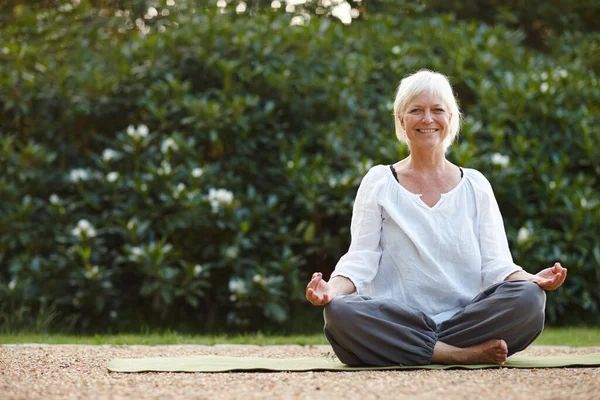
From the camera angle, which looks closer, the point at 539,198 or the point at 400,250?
the point at 400,250

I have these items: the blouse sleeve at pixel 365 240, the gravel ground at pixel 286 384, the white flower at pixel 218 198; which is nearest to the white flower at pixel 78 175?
the white flower at pixel 218 198

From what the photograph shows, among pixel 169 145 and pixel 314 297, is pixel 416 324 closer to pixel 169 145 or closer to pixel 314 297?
pixel 314 297

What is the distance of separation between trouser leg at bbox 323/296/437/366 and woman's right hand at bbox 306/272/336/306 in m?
0.06

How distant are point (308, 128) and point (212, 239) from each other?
1.13 meters

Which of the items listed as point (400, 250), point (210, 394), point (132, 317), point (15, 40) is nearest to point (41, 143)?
point (15, 40)

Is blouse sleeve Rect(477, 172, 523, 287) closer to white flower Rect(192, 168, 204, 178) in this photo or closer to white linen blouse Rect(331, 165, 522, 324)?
white linen blouse Rect(331, 165, 522, 324)

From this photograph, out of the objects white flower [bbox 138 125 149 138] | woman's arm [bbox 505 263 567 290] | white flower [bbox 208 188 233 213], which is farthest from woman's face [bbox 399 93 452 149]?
white flower [bbox 138 125 149 138]

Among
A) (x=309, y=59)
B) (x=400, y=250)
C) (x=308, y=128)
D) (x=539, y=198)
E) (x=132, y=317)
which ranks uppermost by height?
(x=309, y=59)

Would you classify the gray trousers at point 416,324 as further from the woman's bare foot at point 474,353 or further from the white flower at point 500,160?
the white flower at point 500,160

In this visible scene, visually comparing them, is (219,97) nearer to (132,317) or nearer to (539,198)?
(132,317)

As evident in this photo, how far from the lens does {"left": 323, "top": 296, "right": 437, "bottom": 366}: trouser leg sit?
3.40 m

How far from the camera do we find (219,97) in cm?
621

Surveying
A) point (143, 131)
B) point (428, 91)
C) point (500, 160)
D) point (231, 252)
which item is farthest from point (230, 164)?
point (428, 91)

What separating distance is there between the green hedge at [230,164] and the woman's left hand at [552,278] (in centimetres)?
236
